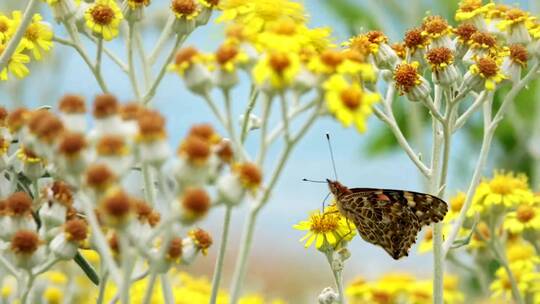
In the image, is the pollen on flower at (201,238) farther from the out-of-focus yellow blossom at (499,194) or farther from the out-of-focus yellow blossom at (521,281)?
the out-of-focus yellow blossom at (521,281)

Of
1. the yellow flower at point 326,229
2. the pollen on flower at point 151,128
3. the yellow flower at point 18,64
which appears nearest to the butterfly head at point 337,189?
the yellow flower at point 326,229

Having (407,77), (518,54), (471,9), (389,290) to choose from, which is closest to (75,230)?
(407,77)

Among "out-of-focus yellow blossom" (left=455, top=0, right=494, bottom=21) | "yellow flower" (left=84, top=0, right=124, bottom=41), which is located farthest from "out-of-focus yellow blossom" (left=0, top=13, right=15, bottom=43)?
"out-of-focus yellow blossom" (left=455, top=0, right=494, bottom=21)

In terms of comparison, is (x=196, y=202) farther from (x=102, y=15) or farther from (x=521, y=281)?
(x=521, y=281)

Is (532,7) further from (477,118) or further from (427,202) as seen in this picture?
(477,118)

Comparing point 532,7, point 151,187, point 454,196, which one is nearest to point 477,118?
point 532,7
